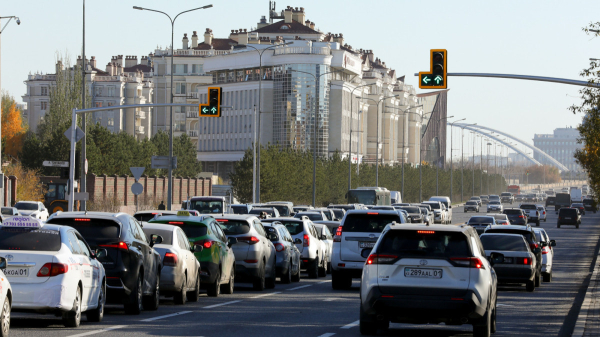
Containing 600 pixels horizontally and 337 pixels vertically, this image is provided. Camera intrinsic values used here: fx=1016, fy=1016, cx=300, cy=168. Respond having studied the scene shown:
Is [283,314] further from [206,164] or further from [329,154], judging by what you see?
[206,164]

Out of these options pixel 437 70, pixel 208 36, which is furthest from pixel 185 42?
pixel 437 70

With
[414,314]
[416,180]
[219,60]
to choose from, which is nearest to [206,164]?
[219,60]

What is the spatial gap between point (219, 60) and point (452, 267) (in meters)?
121

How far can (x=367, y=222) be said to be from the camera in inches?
890

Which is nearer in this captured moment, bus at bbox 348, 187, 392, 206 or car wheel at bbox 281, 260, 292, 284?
car wheel at bbox 281, 260, 292, 284

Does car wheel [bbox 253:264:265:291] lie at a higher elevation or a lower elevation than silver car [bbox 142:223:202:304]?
lower

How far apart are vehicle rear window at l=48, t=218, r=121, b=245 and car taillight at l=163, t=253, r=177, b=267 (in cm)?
207

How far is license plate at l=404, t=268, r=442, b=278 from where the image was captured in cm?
1252

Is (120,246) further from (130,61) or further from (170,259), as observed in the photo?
(130,61)

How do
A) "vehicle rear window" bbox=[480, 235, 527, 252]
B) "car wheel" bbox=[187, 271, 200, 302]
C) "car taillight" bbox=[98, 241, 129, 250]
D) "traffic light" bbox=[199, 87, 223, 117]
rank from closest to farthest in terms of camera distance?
"car taillight" bbox=[98, 241, 129, 250], "car wheel" bbox=[187, 271, 200, 302], "vehicle rear window" bbox=[480, 235, 527, 252], "traffic light" bbox=[199, 87, 223, 117]

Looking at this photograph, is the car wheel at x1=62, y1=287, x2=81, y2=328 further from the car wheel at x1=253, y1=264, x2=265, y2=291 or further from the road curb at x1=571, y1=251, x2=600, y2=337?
the car wheel at x1=253, y1=264, x2=265, y2=291

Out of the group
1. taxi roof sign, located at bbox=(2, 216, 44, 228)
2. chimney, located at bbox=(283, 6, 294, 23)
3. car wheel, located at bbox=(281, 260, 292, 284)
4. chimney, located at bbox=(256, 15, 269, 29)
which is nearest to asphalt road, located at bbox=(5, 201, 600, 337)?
car wheel, located at bbox=(281, 260, 292, 284)

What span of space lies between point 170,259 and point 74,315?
3.83 metres

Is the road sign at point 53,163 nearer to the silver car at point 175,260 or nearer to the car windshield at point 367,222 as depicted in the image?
the car windshield at point 367,222
